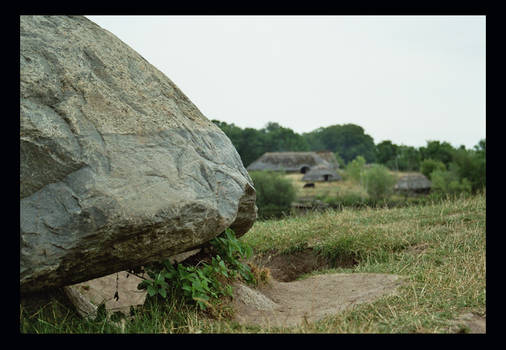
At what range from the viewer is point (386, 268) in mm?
5613

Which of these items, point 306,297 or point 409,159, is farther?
point 409,159

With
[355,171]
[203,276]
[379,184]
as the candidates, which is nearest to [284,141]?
[355,171]

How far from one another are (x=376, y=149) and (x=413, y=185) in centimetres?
2663

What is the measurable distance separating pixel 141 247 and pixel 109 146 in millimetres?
893

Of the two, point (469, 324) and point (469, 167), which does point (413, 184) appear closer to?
point (469, 167)

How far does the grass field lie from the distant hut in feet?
73.8

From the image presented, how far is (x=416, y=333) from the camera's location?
3.31 m

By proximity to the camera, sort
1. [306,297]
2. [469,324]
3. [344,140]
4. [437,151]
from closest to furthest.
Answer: [469,324]
[306,297]
[437,151]
[344,140]

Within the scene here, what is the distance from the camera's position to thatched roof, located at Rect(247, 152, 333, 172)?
43.8 meters

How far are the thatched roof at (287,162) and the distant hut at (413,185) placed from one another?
13.1 meters

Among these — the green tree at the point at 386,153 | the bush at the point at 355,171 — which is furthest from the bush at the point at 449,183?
the green tree at the point at 386,153

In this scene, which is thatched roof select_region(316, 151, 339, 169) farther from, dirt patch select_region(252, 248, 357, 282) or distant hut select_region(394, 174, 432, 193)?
dirt patch select_region(252, 248, 357, 282)

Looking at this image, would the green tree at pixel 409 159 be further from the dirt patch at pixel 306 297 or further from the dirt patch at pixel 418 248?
A: the dirt patch at pixel 306 297

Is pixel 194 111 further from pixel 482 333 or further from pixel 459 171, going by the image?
pixel 459 171
